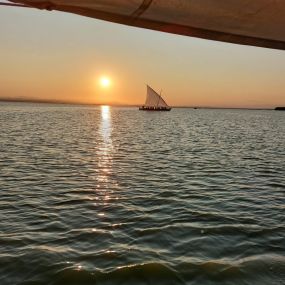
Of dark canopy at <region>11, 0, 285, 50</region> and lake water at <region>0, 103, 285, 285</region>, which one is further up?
dark canopy at <region>11, 0, 285, 50</region>

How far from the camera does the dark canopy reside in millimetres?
3922

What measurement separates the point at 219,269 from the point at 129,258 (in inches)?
91.7

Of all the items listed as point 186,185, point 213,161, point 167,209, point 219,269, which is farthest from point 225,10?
point 213,161

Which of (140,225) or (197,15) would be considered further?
(140,225)

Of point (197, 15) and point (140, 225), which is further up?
point (197, 15)

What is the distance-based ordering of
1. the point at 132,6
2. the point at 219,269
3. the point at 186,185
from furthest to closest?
the point at 186,185, the point at 219,269, the point at 132,6

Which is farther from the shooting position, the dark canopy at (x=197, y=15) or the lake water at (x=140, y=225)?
the lake water at (x=140, y=225)

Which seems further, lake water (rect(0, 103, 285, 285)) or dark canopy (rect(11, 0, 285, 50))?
lake water (rect(0, 103, 285, 285))

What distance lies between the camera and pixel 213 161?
97.1 feet

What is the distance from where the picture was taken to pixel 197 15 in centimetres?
430

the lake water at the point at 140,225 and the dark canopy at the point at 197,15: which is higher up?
the dark canopy at the point at 197,15

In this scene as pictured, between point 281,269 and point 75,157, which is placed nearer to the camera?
point 281,269

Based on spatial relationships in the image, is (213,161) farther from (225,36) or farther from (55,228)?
(225,36)

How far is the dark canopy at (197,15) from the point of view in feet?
12.9
